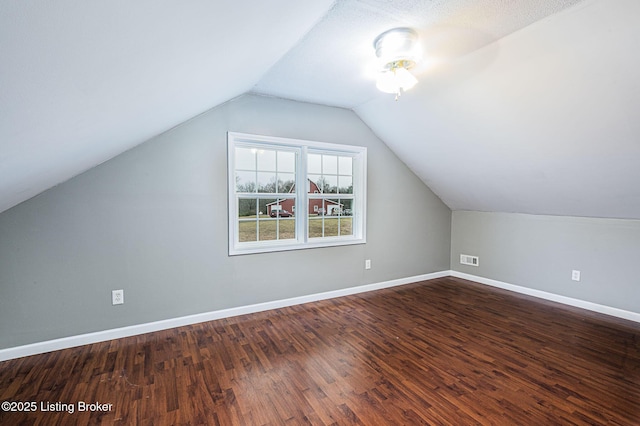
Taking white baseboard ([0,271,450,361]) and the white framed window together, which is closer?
white baseboard ([0,271,450,361])

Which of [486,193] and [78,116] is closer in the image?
[78,116]

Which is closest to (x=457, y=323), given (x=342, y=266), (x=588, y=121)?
(x=342, y=266)

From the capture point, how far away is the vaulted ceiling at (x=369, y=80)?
0.86 m

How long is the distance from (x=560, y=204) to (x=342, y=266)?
2718 millimetres

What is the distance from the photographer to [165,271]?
301 centimetres

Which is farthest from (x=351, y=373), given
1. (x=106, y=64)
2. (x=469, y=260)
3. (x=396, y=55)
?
(x=469, y=260)

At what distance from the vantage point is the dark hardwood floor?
1.86 meters

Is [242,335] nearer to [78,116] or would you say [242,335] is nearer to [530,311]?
[78,116]

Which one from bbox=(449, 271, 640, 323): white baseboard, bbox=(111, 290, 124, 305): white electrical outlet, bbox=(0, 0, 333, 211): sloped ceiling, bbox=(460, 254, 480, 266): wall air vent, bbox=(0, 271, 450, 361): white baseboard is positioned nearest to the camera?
bbox=(0, 0, 333, 211): sloped ceiling

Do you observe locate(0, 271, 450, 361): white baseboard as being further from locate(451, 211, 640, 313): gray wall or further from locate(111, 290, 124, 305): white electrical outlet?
locate(451, 211, 640, 313): gray wall

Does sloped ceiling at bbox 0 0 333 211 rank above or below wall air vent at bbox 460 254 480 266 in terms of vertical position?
above

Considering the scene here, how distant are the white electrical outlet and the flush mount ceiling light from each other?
3033 millimetres

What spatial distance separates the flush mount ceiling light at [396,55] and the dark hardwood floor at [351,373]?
7.54ft

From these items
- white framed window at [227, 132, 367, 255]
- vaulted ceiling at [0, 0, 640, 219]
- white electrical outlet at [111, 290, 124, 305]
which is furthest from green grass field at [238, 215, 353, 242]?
vaulted ceiling at [0, 0, 640, 219]
